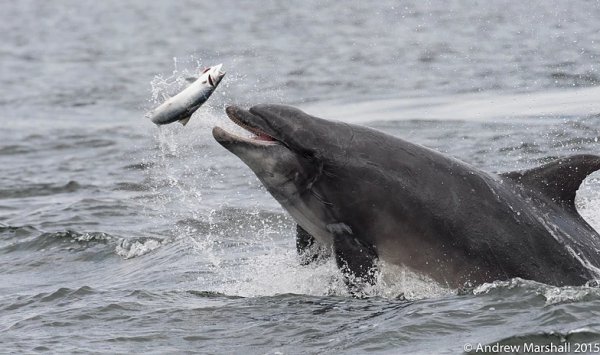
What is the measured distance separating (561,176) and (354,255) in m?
1.90

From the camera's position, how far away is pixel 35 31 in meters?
51.6

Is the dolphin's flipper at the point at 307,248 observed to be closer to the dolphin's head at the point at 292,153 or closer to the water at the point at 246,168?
the water at the point at 246,168

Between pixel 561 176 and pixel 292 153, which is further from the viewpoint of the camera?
pixel 292 153

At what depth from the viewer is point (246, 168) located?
20.2 m

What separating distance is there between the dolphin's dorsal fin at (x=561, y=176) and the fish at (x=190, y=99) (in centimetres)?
274

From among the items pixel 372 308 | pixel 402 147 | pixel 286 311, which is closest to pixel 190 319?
pixel 286 311

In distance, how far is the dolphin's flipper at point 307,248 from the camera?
36.6 ft

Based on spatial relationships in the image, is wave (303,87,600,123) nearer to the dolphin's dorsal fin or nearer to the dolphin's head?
the dolphin's dorsal fin

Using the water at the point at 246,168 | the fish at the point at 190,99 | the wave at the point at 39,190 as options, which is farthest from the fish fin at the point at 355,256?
the wave at the point at 39,190

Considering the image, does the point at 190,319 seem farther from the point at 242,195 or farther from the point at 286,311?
the point at 242,195

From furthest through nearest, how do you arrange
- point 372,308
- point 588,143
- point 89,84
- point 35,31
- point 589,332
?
point 35,31 < point 89,84 < point 588,143 < point 372,308 < point 589,332

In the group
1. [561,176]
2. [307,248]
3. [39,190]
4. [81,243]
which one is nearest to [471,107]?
[39,190]

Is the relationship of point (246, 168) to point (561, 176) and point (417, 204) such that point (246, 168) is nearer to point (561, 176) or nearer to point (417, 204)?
point (417, 204)

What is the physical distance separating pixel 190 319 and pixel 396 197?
7.01 ft
